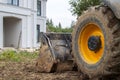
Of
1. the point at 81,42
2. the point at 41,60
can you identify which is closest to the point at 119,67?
the point at 81,42

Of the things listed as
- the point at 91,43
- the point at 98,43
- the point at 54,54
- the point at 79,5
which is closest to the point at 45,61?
the point at 54,54

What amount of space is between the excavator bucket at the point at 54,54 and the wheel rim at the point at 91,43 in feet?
3.67

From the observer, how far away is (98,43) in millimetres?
4789

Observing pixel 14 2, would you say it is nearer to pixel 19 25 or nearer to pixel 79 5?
pixel 19 25

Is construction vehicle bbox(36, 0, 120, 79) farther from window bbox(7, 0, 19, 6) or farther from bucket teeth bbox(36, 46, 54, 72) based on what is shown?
window bbox(7, 0, 19, 6)

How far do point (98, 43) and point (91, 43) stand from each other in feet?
0.61

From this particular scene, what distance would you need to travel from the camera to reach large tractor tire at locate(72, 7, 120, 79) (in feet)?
14.4

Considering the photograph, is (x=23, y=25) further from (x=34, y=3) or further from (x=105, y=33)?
(x=105, y=33)

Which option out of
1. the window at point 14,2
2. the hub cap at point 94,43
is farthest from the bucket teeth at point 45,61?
the window at point 14,2

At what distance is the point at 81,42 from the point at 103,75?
3.06ft

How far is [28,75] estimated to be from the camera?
612cm

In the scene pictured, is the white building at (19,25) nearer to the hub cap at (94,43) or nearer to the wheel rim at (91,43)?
the wheel rim at (91,43)

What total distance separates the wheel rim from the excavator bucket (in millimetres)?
1118

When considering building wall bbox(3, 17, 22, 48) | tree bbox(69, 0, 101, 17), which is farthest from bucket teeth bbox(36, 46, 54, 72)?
building wall bbox(3, 17, 22, 48)
